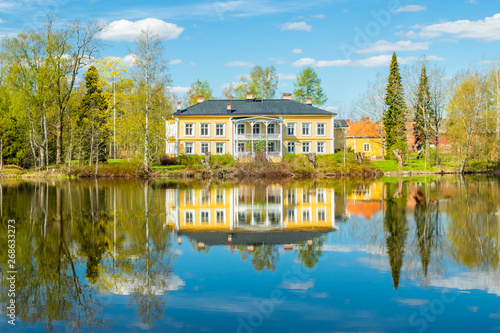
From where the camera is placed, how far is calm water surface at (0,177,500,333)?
640 cm

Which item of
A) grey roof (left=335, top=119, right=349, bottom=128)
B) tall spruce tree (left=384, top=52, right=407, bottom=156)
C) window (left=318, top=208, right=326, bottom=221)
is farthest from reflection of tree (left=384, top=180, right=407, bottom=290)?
grey roof (left=335, top=119, right=349, bottom=128)

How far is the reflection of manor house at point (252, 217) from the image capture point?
1241cm

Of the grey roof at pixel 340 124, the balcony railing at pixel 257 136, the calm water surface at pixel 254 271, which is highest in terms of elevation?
the grey roof at pixel 340 124

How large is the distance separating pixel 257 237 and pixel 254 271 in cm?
317

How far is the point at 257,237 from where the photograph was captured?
39.6 ft

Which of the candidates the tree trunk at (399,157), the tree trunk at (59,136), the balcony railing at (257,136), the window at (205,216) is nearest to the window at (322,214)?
the window at (205,216)

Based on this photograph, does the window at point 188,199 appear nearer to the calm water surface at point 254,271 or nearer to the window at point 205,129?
the calm water surface at point 254,271

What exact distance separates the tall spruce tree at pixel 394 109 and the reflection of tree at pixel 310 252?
150 feet

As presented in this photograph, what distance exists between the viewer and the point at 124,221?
14.3 m

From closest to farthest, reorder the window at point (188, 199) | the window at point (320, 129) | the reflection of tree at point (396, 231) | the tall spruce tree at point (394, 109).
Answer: the reflection of tree at point (396, 231)
the window at point (188, 199)
the window at point (320, 129)
the tall spruce tree at point (394, 109)

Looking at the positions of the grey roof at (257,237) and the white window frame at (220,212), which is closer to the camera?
the grey roof at (257,237)

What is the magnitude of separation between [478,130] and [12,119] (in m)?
43.3

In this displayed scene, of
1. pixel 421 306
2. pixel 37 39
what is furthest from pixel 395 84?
pixel 421 306

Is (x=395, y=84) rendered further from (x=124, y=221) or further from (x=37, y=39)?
(x=124, y=221)
